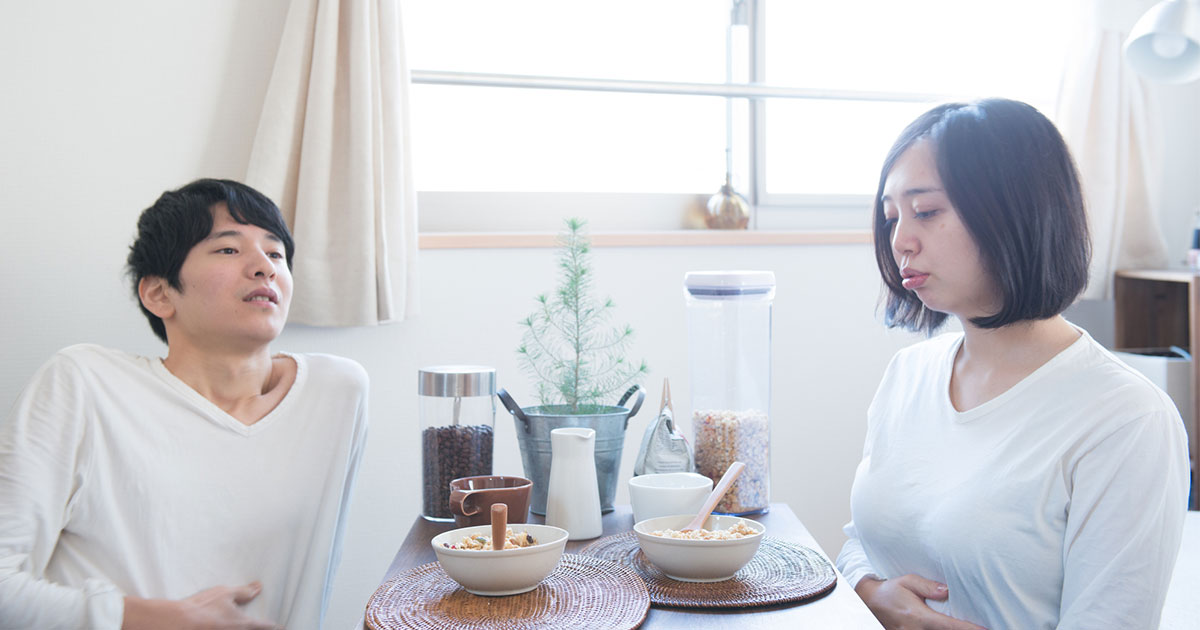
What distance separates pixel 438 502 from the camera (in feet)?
4.68

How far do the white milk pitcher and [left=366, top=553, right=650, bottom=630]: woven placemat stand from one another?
155mm

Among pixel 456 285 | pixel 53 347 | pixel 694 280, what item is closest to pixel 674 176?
pixel 456 285

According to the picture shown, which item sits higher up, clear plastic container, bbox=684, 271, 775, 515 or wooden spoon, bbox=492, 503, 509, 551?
clear plastic container, bbox=684, 271, 775, 515

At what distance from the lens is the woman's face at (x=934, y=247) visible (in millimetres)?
1219

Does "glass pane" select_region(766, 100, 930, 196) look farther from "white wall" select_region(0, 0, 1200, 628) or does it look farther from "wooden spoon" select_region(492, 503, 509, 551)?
"wooden spoon" select_region(492, 503, 509, 551)

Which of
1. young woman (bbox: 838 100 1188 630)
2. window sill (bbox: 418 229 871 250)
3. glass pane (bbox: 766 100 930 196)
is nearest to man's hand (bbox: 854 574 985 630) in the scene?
young woman (bbox: 838 100 1188 630)

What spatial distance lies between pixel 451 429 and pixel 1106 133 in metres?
1.93

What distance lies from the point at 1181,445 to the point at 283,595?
4.23 ft

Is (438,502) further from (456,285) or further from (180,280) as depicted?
(456,285)

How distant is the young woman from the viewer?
1.08 meters

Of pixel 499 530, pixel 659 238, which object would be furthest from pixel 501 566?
pixel 659 238

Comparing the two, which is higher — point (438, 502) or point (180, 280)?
point (180, 280)

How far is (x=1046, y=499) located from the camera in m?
1.13

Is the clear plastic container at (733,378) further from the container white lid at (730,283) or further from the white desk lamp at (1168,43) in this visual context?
the white desk lamp at (1168,43)
